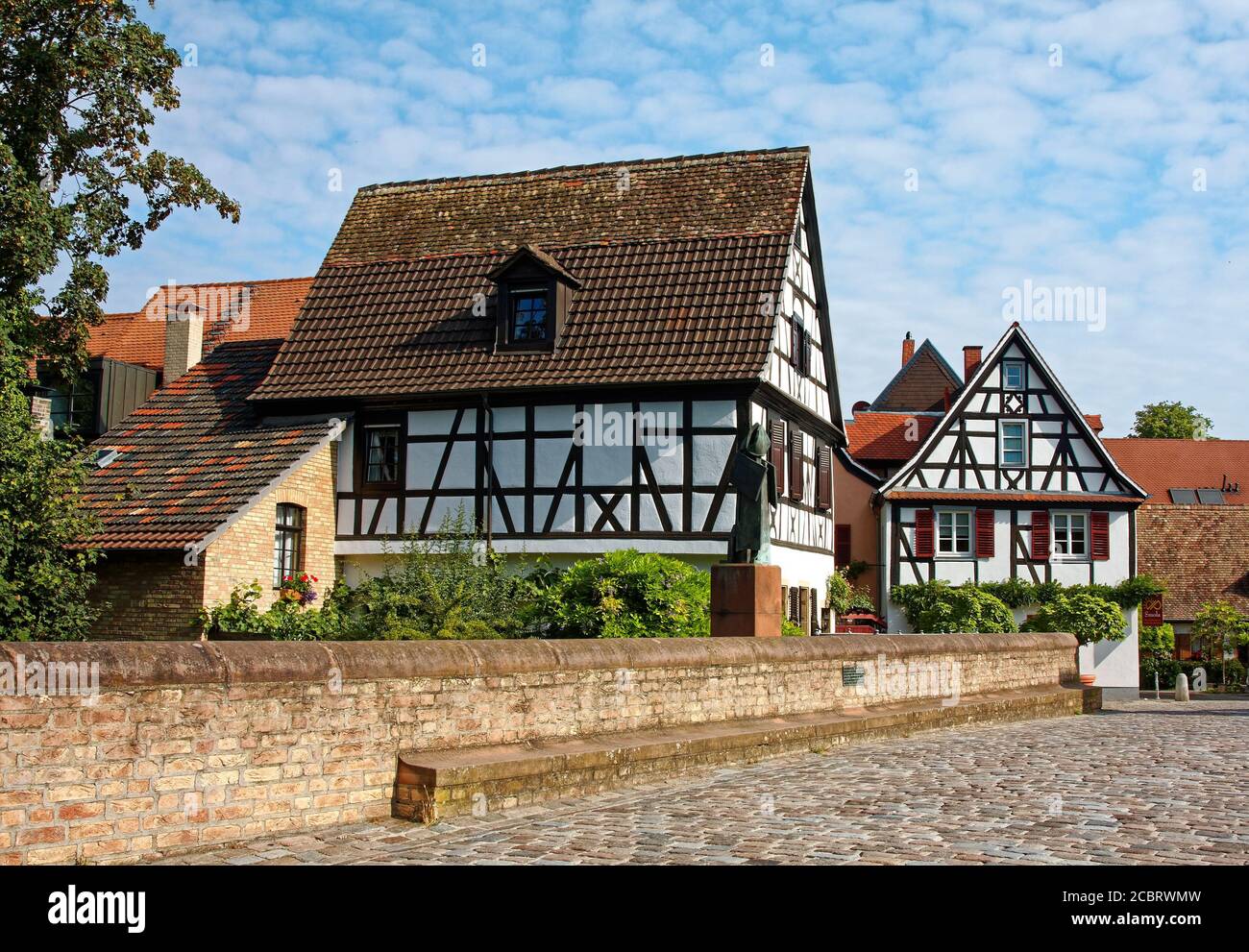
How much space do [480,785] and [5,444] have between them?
473 inches

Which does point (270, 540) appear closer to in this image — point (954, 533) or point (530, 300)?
point (530, 300)

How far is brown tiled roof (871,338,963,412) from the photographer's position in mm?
49375

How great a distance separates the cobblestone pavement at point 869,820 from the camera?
812 cm

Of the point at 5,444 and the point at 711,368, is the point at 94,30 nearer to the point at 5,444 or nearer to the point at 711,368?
the point at 5,444

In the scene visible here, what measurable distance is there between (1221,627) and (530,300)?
27.9m

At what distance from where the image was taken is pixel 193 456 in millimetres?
23297

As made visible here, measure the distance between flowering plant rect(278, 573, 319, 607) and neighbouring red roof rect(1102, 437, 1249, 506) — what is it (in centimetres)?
3733

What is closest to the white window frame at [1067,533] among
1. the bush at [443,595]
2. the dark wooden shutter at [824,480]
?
the dark wooden shutter at [824,480]

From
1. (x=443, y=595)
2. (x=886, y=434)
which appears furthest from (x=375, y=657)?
(x=886, y=434)

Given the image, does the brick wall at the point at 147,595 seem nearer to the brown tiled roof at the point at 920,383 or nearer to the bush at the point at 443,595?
the bush at the point at 443,595

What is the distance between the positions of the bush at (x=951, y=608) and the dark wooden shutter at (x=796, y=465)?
10.1 m

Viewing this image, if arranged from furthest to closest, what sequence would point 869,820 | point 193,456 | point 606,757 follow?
point 193,456 → point 606,757 → point 869,820
